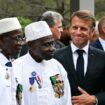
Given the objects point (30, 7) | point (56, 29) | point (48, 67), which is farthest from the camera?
point (30, 7)

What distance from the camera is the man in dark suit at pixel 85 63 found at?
6180mm

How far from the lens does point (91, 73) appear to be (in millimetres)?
6180

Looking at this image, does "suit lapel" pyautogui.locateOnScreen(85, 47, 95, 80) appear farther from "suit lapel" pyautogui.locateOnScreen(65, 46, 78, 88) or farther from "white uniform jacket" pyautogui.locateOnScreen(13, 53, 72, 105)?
"white uniform jacket" pyautogui.locateOnScreen(13, 53, 72, 105)

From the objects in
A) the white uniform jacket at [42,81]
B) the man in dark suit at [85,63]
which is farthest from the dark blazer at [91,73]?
the white uniform jacket at [42,81]

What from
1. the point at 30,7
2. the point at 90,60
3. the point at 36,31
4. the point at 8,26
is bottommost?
the point at 30,7

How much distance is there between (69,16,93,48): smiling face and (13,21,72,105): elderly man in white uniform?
1.35 ft

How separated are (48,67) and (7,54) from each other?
638 mm

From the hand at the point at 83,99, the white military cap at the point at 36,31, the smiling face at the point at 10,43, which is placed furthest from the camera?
the hand at the point at 83,99

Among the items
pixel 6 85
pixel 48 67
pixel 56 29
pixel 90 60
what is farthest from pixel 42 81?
pixel 56 29

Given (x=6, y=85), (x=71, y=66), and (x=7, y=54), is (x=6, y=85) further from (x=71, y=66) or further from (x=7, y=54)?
(x=71, y=66)

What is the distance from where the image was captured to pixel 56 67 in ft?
19.3

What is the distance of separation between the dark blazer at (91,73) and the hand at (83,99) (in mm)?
89

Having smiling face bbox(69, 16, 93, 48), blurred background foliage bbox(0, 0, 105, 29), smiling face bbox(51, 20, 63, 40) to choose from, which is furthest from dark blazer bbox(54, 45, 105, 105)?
blurred background foliage bbox(0, 0, 105, 29)

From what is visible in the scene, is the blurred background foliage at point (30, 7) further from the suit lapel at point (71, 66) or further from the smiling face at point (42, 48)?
the smiling face at point (42, 48)
